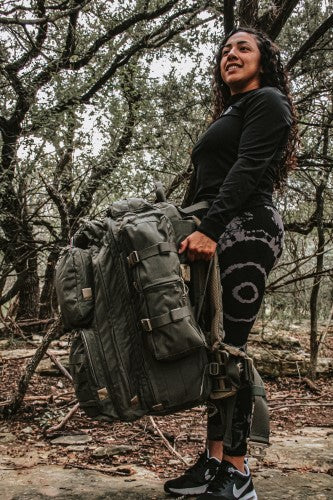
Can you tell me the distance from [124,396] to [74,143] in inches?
167

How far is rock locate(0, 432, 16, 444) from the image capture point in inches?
140

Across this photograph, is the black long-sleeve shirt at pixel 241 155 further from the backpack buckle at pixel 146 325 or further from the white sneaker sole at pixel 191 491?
the white sneaker sole at pixel 191 491

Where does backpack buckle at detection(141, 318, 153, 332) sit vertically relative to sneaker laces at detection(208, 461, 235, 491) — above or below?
above

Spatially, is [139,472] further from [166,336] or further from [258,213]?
[258,213]

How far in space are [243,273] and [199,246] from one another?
277mm

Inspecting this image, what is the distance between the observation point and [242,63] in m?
2.53

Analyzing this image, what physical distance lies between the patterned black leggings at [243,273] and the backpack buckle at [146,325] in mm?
470

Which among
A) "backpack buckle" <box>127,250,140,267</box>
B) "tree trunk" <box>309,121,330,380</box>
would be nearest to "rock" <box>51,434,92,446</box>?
"backpack buckle" <box>127,250,140,267</box>

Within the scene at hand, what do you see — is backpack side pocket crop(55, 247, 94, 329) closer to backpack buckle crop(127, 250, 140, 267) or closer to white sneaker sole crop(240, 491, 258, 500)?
backpack buckle crop(127, 250, 140, 267)

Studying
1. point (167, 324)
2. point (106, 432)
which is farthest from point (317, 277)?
point (167, 324)

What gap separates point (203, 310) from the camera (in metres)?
2.27

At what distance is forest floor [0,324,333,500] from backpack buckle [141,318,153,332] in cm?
104

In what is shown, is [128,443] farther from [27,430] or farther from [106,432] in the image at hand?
[27,430]

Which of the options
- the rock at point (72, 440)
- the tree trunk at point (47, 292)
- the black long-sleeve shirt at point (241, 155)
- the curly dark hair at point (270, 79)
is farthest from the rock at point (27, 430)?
the tree trunk at point (47, 292)
